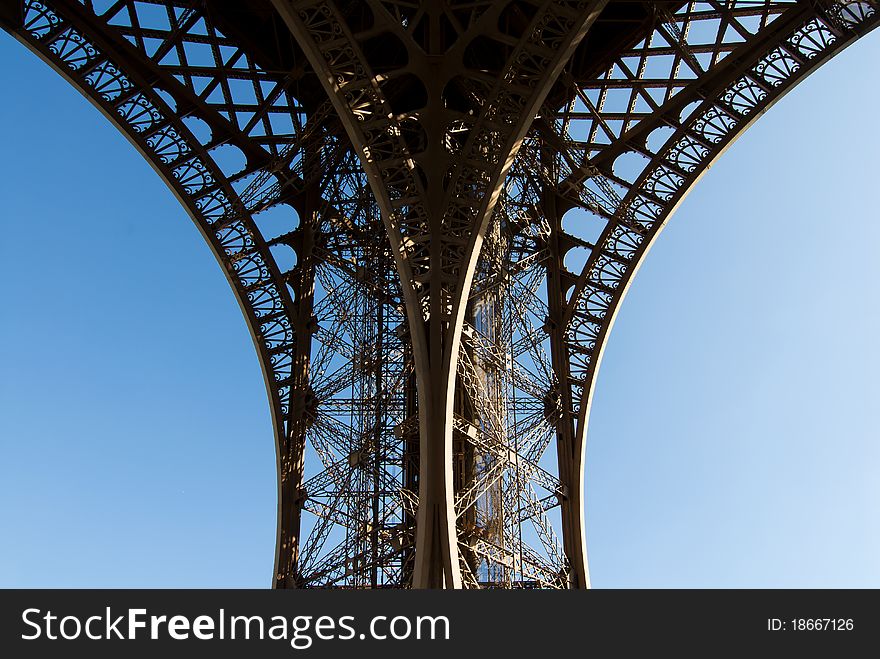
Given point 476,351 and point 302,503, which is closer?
point 476,351

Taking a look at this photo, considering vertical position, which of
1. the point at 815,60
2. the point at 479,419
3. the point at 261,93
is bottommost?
the point at 479,419

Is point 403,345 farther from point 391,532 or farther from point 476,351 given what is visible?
point 391,532

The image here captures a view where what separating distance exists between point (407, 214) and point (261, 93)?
6568 mm

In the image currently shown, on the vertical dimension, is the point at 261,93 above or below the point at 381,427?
above

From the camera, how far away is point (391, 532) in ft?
63.4

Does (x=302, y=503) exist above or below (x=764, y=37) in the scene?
below

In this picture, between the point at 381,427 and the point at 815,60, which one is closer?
the point at 815,60
